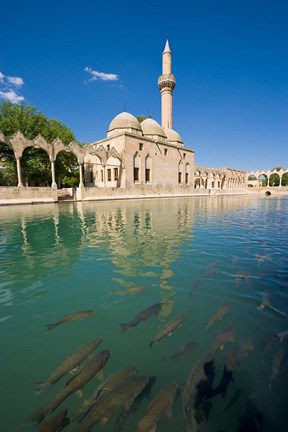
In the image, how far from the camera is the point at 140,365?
2.48m

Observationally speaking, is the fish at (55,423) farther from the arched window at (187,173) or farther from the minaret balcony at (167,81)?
the arched window at (187,173)

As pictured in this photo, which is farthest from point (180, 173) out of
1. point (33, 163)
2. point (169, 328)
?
point (169, 328)

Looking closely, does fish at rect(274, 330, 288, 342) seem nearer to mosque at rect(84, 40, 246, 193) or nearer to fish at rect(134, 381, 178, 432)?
fish at rect(134, 381, 178, 432)

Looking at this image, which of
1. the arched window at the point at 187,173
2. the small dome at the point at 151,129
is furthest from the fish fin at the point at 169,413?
the arched window at the point at 187,173

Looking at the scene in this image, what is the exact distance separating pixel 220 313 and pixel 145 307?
1130 mm

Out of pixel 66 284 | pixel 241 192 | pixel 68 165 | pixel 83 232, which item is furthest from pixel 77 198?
pixel 241 192

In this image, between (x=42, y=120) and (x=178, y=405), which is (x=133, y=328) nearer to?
(x=178, y=405)

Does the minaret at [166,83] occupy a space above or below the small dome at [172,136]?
above

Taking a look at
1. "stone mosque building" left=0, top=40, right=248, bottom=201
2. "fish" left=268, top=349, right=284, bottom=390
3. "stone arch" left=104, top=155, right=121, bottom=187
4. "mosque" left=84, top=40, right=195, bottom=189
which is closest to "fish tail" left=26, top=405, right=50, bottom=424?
"fish" left=268, top=349, right=284, bottom=390

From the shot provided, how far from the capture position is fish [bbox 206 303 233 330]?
10.6ft

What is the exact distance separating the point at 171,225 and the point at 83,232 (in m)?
3.92

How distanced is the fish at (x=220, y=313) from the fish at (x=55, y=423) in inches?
78.2

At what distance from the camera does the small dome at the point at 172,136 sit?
139 ft

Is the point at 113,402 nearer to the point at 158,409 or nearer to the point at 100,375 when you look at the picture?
the point at 158,409
